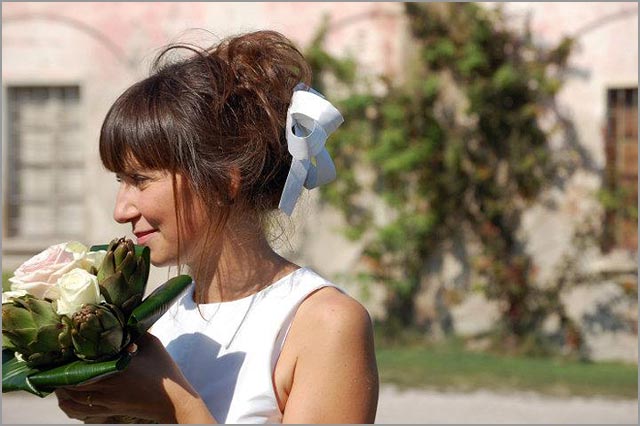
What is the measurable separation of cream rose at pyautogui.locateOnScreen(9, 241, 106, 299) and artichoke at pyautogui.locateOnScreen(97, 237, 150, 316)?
0.23 ft

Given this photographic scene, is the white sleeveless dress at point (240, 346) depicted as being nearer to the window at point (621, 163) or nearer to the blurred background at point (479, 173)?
the blurred background at point (479, 173)

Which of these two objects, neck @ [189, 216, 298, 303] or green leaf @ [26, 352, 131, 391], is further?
neck @ [189, 216, 298, 303]

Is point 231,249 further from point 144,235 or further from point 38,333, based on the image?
point 38,333

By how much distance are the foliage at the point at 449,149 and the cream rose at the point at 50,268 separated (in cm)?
677

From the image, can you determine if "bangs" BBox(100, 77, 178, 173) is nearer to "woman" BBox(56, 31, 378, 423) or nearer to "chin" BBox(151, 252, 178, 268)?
"woman" BBox(56, 31, 378, 423)

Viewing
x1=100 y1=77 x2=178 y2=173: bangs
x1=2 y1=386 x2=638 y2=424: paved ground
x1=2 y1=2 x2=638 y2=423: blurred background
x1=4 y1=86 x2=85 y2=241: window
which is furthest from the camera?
x1=4 y1=86 x2=85 y2=241: window

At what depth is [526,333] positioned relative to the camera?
8305 mm

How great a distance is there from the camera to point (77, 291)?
1.55 metres

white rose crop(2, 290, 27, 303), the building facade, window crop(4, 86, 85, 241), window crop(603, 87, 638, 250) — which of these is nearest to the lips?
white rose crop(2, 290, 27, 303)

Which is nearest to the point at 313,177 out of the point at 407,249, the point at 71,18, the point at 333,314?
the point at 333,314

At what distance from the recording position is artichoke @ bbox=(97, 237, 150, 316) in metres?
1.60

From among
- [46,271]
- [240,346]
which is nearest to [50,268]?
[46,271]

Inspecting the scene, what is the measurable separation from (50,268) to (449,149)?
6.95 metres

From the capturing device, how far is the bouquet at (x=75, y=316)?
4.99ft
